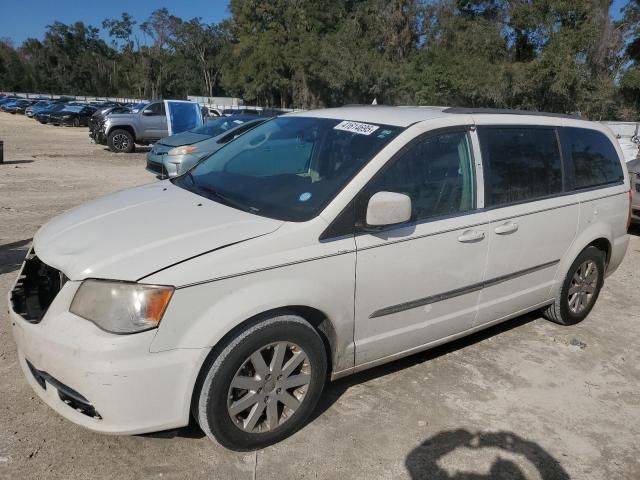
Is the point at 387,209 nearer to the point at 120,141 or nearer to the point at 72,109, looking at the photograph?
the point at 120,141

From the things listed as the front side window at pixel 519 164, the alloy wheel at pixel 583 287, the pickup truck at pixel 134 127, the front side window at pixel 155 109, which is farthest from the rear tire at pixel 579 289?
the front side window at pixel 155 109

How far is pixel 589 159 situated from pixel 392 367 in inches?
93.3

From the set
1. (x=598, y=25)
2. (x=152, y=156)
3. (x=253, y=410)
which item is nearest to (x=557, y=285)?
(x=253, y=410)

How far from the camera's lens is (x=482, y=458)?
9.94ft

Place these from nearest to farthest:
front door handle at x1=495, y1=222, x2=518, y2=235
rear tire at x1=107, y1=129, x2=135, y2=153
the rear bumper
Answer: the rear bumper < front door handle at x1=495, y1=222, x2=518, y2=235 < rear tire at x1=107, y1=129, x2=135, y2=153

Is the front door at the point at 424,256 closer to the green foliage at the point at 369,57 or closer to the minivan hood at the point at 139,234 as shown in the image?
the minivan hood at the point at 139,234

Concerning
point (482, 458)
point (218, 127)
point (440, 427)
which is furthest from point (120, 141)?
point (482, 458)

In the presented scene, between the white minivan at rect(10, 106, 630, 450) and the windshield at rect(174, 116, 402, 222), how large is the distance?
2cm

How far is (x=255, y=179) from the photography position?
3.55 meters

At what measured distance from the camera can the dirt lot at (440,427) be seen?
2.86m

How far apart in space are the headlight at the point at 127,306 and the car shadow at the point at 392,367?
4.11 feet

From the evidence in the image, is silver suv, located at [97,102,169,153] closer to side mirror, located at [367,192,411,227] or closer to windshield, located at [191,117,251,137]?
windshield, located at [191,117,251,137]

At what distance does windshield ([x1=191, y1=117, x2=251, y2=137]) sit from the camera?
40.9 ft

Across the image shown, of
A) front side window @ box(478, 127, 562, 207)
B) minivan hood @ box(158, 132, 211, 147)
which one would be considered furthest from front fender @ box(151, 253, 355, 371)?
minivan hood @ box(158, 132, 211, 147)
